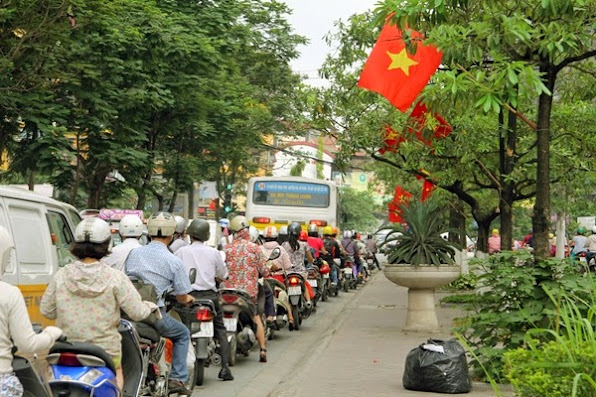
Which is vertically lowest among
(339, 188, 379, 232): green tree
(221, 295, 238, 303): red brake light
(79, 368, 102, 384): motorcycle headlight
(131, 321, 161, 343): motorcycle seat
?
(79, 368, 102, 384): motorcycle headlight

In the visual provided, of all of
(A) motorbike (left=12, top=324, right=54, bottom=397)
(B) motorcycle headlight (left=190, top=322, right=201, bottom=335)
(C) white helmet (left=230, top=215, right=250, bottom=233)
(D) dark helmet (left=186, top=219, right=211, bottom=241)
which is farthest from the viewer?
(C) white helmet (left=230, top=215, right=250, bottom=233)

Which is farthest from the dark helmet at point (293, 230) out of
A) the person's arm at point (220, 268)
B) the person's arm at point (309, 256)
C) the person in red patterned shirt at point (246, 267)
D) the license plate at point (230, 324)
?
the person's arm at point (220, 268)

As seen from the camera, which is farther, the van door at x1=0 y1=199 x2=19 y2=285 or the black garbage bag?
the black garbage bag

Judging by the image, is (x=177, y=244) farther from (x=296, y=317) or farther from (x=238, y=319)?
(x=296, y=317)

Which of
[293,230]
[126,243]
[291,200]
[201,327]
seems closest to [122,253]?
[126,243]

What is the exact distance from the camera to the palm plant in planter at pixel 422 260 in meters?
17.2

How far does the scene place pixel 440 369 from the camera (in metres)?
10.5

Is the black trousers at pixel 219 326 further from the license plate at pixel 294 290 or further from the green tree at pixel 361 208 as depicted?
the green tree at pixel 361 208

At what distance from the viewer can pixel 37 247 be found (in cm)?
970

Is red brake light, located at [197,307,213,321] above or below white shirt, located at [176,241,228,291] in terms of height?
below

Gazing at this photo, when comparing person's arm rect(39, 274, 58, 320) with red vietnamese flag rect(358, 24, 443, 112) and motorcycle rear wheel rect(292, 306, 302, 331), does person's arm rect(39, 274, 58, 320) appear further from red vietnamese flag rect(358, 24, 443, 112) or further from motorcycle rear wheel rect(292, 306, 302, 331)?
motorcycle rear wheel rect(292, 306, 302, 331)

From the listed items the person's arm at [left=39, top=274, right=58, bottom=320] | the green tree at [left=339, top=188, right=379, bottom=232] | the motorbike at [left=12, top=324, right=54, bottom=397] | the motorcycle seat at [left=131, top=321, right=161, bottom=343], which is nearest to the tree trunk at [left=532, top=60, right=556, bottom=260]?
the motorcycle seat at [left=131, top=321, right=161, bottom=343]

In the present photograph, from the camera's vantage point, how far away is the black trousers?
1180 centimetres

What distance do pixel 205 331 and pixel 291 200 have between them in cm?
2352
